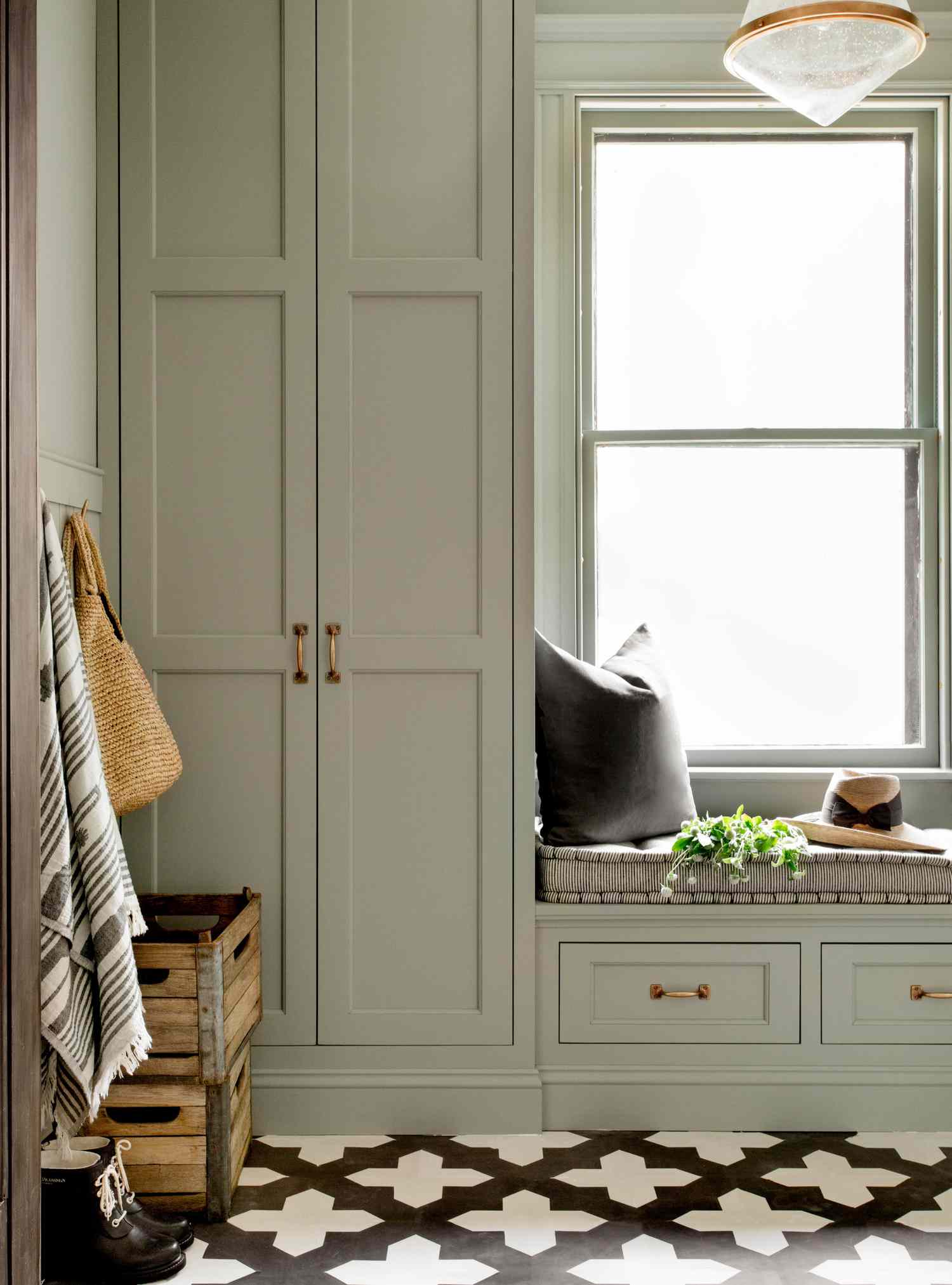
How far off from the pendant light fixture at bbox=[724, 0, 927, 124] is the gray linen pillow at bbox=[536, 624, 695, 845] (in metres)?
1.28

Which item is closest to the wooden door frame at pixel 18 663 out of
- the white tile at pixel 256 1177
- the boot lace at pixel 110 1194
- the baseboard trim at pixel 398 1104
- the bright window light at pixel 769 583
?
the boot lace at pixel 110 1194

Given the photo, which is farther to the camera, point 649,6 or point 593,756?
point 649,6

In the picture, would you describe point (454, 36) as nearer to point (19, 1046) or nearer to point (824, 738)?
point (824, 738)

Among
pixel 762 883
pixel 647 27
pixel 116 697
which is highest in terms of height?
pixel 647 27

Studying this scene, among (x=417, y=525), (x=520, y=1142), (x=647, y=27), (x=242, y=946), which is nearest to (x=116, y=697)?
(x=242, y=946)

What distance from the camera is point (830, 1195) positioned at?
227cm

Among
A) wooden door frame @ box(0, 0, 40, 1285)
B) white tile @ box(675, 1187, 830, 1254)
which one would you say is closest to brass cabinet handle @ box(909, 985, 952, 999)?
white tile @ box(675, 1187, 830, 1254)

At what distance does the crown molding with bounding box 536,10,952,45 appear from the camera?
9.98ft

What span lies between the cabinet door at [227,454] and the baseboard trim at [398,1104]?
5.1 inches

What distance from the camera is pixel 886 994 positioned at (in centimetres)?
261

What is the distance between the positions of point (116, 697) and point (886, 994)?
1.84 meters

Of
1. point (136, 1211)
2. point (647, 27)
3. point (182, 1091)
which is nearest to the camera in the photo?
point (136, 1211)

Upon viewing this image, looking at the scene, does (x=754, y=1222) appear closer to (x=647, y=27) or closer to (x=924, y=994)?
(x=924, y=994)

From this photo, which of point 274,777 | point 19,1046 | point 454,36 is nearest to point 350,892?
point 274,777
